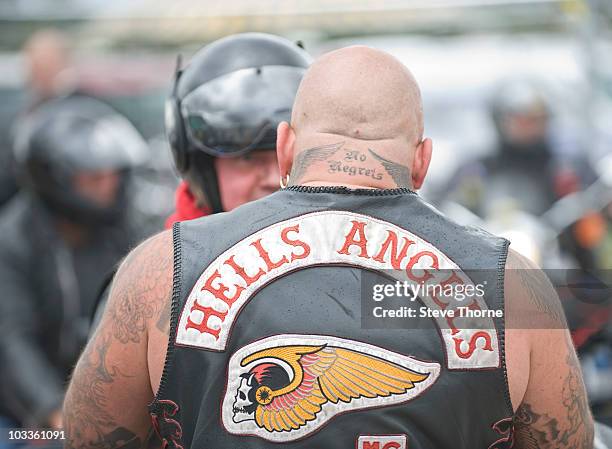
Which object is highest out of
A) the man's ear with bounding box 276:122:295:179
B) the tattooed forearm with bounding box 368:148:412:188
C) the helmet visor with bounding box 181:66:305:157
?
the helmet visor with bounding box 181:66:305:157

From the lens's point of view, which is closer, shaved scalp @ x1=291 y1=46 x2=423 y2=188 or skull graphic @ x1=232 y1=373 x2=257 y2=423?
skull graphic @ x1=232 y1=373 x2=257 y2=423

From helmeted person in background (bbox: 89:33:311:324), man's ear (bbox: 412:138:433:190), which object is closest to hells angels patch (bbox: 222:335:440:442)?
man's ear (bbox: 412:138:433:190)

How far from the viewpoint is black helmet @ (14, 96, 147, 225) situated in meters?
5.16

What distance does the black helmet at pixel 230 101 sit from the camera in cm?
305

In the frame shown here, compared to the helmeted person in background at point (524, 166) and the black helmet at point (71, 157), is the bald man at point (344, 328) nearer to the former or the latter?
the black helmet at point (71, 157)

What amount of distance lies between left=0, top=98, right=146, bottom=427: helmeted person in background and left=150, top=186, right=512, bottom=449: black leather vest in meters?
2.64

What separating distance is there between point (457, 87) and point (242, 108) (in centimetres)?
870

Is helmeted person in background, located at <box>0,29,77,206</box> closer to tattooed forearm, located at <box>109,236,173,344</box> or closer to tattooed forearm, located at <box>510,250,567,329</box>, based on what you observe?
tattooed forearm, located at <box>109,236,173,344</box>

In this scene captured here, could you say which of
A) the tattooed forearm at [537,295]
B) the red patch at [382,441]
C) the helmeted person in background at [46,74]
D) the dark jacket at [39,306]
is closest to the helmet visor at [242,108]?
Answer: the tattooed forearm at [537,295]

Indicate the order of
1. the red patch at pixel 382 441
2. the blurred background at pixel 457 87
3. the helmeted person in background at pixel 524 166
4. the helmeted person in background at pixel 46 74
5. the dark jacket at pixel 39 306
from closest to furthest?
1. the red patch at pixel 382 441
2. the dark jacket at pixel 39 306
3. the blurred background at pixel 457 87
4. the helmeted person in background at pixel 46 74
5. the helmeted person in background at pixel 524 166

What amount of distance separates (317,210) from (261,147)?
39.6 inches

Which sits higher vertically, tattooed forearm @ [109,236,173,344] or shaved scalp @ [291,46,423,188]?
shaved scalp @ [291,46,423,188]

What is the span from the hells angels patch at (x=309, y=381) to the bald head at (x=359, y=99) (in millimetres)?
484

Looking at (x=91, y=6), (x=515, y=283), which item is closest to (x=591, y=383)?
(x=515, y=283)
